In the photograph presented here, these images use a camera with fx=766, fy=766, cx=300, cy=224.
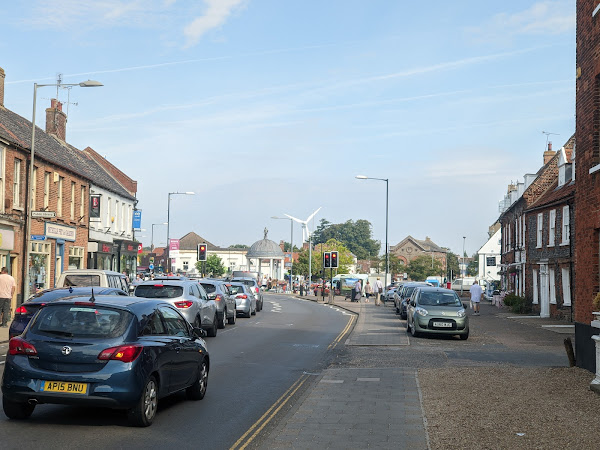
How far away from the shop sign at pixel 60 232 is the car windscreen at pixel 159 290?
13845mm

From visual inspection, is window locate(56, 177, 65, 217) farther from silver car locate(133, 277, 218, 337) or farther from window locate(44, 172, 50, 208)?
silver car locate(133, 277, 218, 337)

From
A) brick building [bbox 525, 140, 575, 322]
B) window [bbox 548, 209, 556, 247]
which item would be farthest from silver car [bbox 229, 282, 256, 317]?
window [bbox 548, 209, 556, 247]

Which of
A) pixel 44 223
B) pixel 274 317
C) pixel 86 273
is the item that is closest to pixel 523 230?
pixel 274 317

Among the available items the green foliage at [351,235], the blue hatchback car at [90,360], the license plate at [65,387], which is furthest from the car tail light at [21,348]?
the green foliage at [351,235]

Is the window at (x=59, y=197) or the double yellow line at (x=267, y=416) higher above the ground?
the window at (x=59, y=197)

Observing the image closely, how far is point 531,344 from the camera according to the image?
21109 millimetres

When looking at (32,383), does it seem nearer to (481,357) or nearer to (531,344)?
(481,357)

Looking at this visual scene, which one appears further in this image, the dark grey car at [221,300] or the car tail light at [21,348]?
the dark grey car at [221,300]

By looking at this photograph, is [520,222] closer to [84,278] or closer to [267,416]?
[84,278]

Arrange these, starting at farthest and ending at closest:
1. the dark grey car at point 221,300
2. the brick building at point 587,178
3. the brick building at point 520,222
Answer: the brick building at point 520,222, the dark grey car at point 221,300, the brick building at point 587,178

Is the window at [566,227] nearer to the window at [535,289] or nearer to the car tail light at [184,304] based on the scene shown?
the window at [535,289]

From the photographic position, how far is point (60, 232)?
3416 centimetres

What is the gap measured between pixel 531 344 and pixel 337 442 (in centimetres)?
1445

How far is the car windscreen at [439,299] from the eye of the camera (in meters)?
24.0
